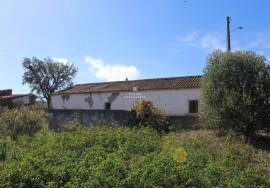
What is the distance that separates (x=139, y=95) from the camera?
→ 31.7 m

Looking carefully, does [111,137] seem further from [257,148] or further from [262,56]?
[262,56]

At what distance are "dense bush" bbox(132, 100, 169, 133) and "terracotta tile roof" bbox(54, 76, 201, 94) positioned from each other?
755 cm

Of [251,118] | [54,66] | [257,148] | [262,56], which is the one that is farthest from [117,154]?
[54,66]

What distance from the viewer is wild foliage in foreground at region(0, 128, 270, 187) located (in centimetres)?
902

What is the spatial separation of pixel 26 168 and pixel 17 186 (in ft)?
2.32

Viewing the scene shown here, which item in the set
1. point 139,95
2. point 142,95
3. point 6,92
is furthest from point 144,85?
point 6,92

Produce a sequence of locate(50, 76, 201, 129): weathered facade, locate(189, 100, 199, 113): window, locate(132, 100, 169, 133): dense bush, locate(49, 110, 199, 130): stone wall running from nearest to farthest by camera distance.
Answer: locate(49, 110, 199, 130): stone wall → locate(132, 100, 169, 133): dense bush → locate(189, 100, 199, 113): window → locate(50, 76, 201, 129): weathered facade

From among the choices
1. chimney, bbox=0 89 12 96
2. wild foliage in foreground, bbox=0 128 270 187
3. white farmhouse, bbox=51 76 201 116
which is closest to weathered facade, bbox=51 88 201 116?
white farmhouse, bbox=51 76 201 116

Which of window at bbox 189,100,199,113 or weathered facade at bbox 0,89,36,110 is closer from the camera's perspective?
window at bbox 189,100,199,113

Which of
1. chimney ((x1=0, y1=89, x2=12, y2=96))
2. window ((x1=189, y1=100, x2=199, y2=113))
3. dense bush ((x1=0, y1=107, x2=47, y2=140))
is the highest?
chimney ((x1=0, y1=89, x2=12, y2=96))

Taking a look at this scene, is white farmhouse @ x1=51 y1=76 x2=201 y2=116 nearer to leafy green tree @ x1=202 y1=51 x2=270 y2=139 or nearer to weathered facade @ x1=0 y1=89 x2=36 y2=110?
weathered facade @ x1=0 y1=89 x2=36 y2=110

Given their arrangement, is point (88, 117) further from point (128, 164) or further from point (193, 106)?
point (128, 164)

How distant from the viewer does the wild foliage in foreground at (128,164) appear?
9.02m

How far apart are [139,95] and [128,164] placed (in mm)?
21128
